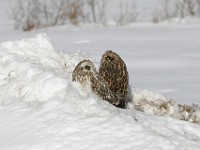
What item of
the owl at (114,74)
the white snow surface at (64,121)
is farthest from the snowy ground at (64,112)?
the owl at (114,74)

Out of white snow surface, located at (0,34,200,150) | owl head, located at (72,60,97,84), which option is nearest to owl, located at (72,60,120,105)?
owl head, located at (72,60,97,84)

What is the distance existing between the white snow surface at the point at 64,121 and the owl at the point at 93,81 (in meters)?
0.13

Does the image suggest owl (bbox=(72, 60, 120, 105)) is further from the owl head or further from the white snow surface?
the white snow surface

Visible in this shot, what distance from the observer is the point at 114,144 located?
3.08 metres

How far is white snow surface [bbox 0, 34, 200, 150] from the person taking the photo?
3133 mm

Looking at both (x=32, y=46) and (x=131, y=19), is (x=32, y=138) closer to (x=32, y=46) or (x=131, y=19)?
(x=32, y=46)

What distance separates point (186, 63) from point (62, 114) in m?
4.24

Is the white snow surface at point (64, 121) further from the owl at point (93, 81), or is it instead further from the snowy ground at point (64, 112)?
the owl at point (93, 81)

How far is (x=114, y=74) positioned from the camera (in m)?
4.34

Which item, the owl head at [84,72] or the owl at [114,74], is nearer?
the owl head at [84,72]

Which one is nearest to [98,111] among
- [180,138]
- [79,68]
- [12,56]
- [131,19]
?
[180,138]

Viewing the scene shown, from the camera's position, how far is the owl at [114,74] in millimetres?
4326

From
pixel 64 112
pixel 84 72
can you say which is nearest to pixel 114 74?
pixel 84 72

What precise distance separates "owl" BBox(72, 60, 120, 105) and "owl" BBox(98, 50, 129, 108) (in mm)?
176
